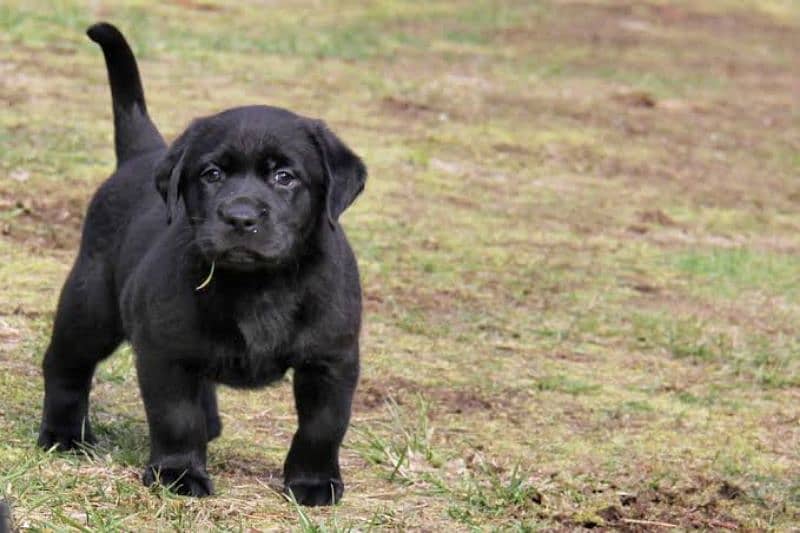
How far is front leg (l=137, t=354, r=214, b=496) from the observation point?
4797 millimetres

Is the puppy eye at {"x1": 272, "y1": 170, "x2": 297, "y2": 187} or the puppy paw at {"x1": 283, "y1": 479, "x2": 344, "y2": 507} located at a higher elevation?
the puppy eye at {"x1": 272, "y1": 170, "x2": 297, "y2": 187}

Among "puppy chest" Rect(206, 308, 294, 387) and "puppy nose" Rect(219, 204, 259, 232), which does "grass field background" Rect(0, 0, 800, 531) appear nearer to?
"puppy chest" Rect(206, 308, 294, 387)

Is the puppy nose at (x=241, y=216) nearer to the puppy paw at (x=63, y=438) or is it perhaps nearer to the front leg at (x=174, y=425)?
the front leg at (x=174, y=425)

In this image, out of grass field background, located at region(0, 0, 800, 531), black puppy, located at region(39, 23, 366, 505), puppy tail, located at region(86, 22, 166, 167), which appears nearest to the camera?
black puppy, located at region(39, 23, 366, 505)

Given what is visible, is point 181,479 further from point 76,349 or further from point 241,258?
point 76,349

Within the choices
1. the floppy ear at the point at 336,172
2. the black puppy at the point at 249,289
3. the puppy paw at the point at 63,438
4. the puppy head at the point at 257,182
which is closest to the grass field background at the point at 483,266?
the puppy paw at the point at 63,438

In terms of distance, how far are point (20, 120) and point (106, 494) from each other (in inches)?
264

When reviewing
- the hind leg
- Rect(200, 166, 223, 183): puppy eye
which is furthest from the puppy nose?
the hind leg

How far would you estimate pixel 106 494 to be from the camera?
4.75m

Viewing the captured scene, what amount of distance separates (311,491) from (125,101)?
1.73m

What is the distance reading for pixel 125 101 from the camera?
5957mm

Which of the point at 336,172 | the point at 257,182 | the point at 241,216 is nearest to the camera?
the point at 241,216

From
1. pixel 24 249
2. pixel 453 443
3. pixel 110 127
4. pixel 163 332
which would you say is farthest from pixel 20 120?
pixel 163 332

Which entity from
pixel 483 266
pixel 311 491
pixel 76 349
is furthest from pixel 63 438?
pixel 483 266
